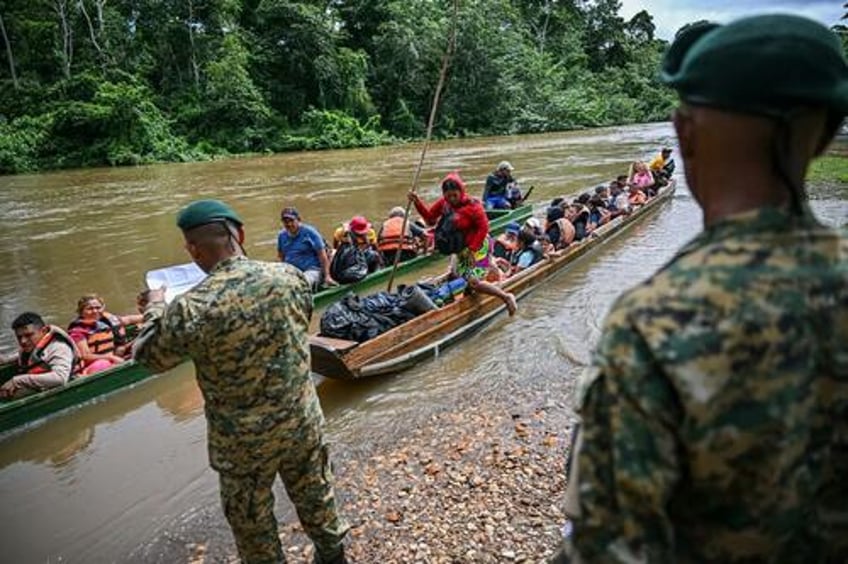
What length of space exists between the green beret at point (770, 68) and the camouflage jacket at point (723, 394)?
0.65 ft

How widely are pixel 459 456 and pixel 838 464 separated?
3660 millimetres

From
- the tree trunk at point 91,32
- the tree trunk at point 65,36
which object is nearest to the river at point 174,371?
the tree trunk at point 65,36

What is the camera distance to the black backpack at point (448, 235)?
653 cm

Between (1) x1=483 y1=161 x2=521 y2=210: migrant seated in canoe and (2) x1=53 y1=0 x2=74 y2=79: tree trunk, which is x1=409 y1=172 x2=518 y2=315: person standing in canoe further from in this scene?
(2) x1=53 y1=0 x2=74 y2=79: tree trunk

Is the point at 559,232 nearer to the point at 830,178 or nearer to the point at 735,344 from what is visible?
the point at 735,344

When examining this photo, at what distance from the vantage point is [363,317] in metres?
6.20

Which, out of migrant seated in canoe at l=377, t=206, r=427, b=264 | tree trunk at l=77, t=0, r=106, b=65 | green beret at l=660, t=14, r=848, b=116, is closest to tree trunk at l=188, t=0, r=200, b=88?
tree trunk at l=77, t=0, r=106, b=65

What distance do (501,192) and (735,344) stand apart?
1192 centimetres

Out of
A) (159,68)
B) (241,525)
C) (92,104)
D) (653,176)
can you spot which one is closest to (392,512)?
(241,525)

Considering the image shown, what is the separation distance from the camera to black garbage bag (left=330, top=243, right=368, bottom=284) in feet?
27.0

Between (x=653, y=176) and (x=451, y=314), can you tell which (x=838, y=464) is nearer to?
(x=451, y=314)

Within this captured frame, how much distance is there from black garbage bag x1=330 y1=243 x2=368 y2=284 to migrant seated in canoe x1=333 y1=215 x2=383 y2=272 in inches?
7.1

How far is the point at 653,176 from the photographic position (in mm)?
15250

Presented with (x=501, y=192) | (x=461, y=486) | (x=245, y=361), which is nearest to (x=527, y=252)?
(x=501, y=192)
